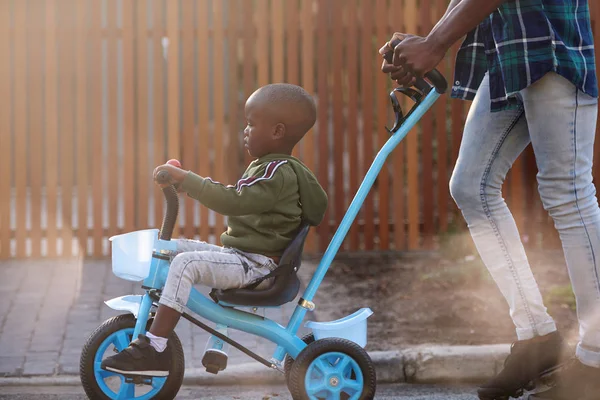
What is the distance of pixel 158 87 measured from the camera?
7016 mm

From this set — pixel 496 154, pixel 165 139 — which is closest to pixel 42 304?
pixel 165 139

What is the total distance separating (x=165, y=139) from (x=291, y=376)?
3942 millimetres

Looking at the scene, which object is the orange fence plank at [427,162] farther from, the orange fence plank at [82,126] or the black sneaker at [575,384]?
the black sneaker at [575,384]

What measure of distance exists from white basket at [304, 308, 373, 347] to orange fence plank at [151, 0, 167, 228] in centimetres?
362

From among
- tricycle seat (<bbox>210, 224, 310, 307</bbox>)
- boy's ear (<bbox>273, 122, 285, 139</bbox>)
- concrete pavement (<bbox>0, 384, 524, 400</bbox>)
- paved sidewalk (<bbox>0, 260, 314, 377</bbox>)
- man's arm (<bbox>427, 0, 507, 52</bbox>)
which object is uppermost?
man's arm (<bbox>427, 0, 507, 52</bbox>)

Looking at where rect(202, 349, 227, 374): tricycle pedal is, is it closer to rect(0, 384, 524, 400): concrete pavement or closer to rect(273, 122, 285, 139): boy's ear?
rect(0, 384, 524, 400): concrete pavement

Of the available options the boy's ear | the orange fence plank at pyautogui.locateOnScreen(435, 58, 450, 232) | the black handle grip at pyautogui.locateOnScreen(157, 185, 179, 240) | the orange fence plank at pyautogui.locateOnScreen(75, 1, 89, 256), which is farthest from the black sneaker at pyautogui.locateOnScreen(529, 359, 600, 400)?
the orange fence plank at pyautogui.locateOnScreen(75, 1, 89, 256)

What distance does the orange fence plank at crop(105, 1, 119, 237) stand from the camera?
6.92 m

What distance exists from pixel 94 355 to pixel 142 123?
3.75m

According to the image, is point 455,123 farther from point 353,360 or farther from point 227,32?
point 353,360

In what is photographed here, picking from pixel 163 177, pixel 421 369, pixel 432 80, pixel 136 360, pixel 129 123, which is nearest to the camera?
pixel 163 177

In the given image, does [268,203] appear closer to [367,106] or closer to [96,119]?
[367,106]

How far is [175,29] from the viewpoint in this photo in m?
6.88

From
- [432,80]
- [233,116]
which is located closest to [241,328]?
[432,80]
